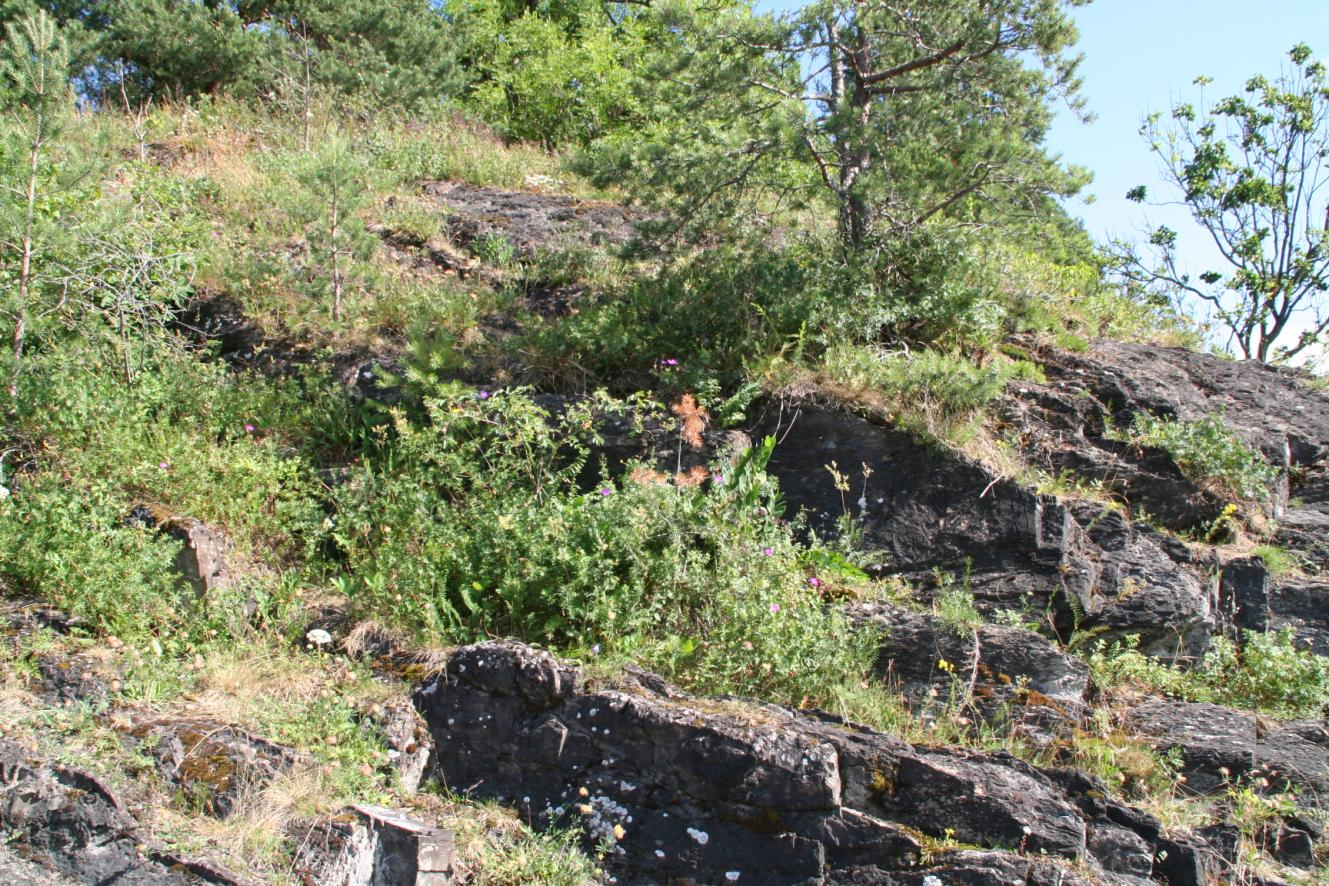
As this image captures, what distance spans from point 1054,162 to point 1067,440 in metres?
1.99

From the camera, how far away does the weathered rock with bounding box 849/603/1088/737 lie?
196 inches

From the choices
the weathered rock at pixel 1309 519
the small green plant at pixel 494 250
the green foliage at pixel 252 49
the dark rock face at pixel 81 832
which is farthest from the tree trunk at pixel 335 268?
the weathered rock at pixel 1309 519

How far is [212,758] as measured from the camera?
421cm

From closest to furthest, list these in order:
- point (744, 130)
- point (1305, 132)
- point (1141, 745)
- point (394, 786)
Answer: point (394, 786) < point (1141, 745) < point (744, 130) < point (1305, 132)

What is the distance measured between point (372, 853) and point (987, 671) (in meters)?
3.02

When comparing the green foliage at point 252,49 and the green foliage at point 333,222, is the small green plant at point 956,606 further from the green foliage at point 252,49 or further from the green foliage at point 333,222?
the green foliage at point 252,49

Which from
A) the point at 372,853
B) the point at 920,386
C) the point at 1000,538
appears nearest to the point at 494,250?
the point at 920,386

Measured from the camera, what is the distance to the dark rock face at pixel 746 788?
394 centimetres

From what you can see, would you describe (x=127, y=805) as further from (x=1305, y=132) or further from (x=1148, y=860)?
(x=1305, y=132)

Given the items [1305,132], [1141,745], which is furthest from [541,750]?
[1305,132]

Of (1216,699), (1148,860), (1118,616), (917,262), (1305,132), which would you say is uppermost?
(1305,132)

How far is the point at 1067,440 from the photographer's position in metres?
6.98

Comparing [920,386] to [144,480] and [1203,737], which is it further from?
[144,480]

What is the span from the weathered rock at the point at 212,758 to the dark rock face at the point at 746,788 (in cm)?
74
